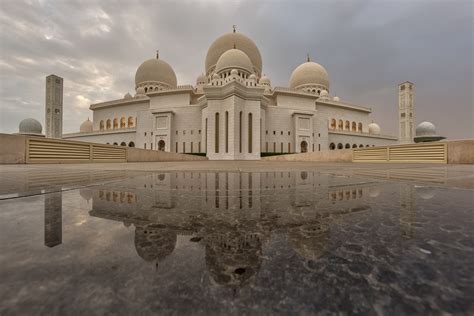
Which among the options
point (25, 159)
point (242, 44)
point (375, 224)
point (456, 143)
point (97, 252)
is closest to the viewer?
point (97, 252)

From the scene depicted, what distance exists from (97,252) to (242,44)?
3177cm

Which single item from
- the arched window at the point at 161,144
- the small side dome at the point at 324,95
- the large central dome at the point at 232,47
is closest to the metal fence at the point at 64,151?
the arched window at the point at 161,144

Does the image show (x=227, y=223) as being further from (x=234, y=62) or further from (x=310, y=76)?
(x=310, y=76)

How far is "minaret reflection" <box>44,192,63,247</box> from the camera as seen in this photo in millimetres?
584

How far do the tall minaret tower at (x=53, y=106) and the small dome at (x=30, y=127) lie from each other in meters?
5.00

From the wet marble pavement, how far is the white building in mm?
16774

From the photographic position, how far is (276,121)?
23.1 meters

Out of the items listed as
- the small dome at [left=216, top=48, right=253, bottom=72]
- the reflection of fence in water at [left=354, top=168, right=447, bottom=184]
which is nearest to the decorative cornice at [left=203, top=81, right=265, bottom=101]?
the small dome at [left=216, top=48, right=253, bottom=72]

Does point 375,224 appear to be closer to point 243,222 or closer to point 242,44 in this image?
point 243,222

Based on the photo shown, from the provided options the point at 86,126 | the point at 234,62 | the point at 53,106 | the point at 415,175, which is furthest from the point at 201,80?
the point at 415,175

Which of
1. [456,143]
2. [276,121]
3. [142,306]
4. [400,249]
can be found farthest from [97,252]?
[276,121]

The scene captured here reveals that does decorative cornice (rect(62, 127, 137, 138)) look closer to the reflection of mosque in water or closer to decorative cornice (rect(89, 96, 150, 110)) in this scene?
decorative cornice (rect(89, 96, 150, 110))

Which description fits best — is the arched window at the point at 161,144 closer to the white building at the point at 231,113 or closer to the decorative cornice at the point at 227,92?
the white building at the point at 231,113

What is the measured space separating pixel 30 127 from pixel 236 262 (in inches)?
1571
